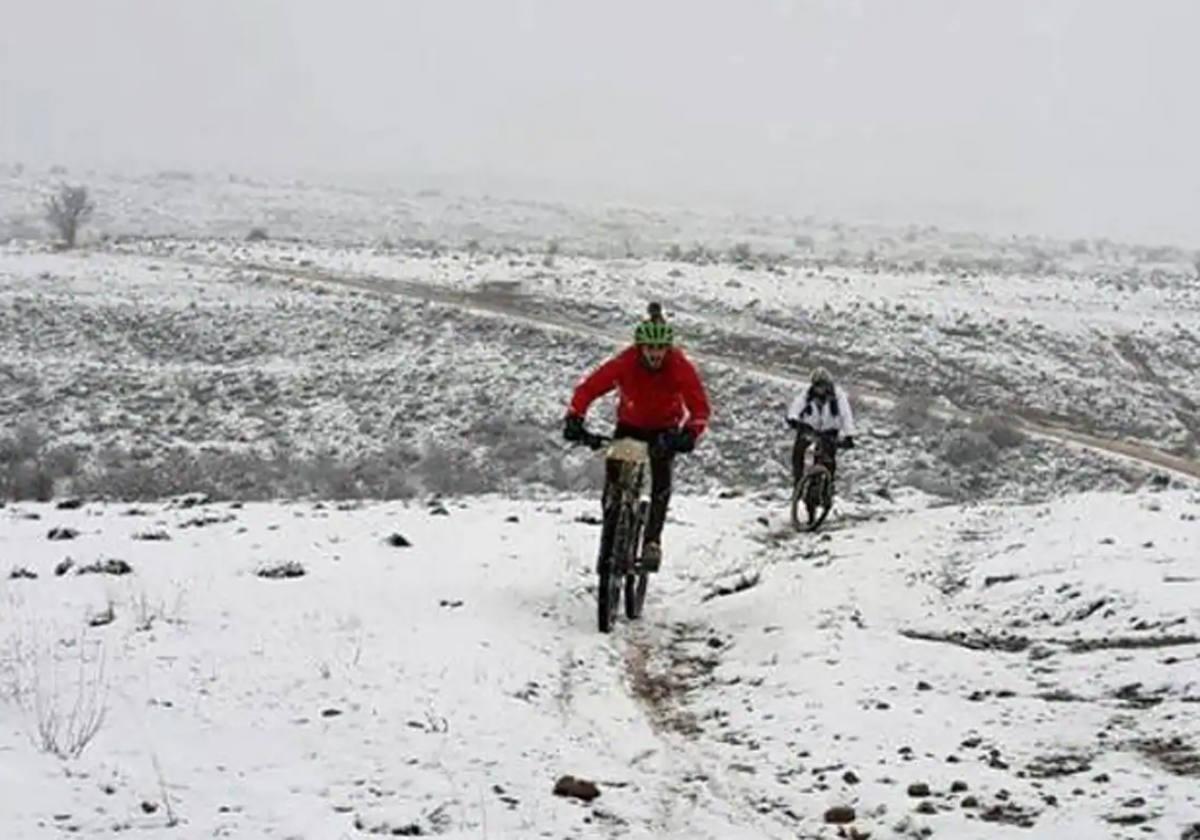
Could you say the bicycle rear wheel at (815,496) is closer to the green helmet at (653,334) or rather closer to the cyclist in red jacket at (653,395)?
the cyclist in red jacket at (653,395)

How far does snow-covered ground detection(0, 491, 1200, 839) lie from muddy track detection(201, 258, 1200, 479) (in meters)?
19.7

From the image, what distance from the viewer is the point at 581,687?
8562mm

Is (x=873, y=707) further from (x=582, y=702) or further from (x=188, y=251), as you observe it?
(x=188, y=251)

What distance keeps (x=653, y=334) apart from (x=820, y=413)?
588 centimetres

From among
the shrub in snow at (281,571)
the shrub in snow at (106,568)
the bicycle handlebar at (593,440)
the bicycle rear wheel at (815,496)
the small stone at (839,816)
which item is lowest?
the shrub in snow at (106,568)

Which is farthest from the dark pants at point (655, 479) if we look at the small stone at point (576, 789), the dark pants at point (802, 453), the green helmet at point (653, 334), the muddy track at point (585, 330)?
the muddy track at point (585, 330)

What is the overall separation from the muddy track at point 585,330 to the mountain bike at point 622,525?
20.9 meters

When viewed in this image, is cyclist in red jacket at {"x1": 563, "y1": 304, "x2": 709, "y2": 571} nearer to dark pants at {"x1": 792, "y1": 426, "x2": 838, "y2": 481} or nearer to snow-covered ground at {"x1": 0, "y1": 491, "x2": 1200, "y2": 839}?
snow-covered ground at {"x1": 0, "y1": 491, "x2": 1200, "y2": 839}

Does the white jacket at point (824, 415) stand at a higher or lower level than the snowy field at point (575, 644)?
higher

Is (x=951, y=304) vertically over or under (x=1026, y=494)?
over

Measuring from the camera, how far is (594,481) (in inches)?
1075

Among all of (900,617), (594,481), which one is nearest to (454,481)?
(594,481)

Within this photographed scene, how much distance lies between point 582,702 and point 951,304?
44.3 m

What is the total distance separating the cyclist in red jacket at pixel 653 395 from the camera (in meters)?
10.8
